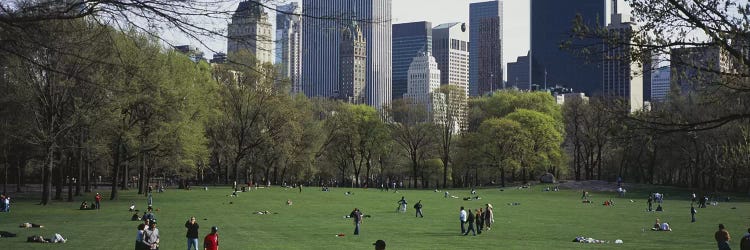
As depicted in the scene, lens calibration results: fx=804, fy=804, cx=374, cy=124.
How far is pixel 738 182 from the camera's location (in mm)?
93562

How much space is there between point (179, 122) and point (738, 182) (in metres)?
65.7

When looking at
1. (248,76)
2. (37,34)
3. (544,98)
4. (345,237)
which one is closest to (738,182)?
(544,98)

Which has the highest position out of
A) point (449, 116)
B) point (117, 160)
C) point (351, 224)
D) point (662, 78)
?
point (449, 116)

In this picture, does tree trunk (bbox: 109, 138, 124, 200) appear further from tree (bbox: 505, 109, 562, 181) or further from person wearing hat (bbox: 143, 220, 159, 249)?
tree (bbox: 505, 109, 562, 181)

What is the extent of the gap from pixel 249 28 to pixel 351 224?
106 feet

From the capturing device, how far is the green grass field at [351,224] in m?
33.4

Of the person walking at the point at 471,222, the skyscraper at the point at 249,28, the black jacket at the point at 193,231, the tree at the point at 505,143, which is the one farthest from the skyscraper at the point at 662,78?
the tree at the point at 505,143

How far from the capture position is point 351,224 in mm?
44562

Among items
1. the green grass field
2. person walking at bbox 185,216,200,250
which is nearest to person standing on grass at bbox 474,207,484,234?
the green grass field

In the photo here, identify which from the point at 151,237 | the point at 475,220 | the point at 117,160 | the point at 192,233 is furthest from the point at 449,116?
the point at 151,237

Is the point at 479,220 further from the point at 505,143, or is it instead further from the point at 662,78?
the point at 505,143

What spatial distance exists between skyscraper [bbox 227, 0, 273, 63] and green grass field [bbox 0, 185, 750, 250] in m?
19.4

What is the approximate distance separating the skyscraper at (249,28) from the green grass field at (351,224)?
1938cm

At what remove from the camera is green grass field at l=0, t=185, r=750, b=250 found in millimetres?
33406
